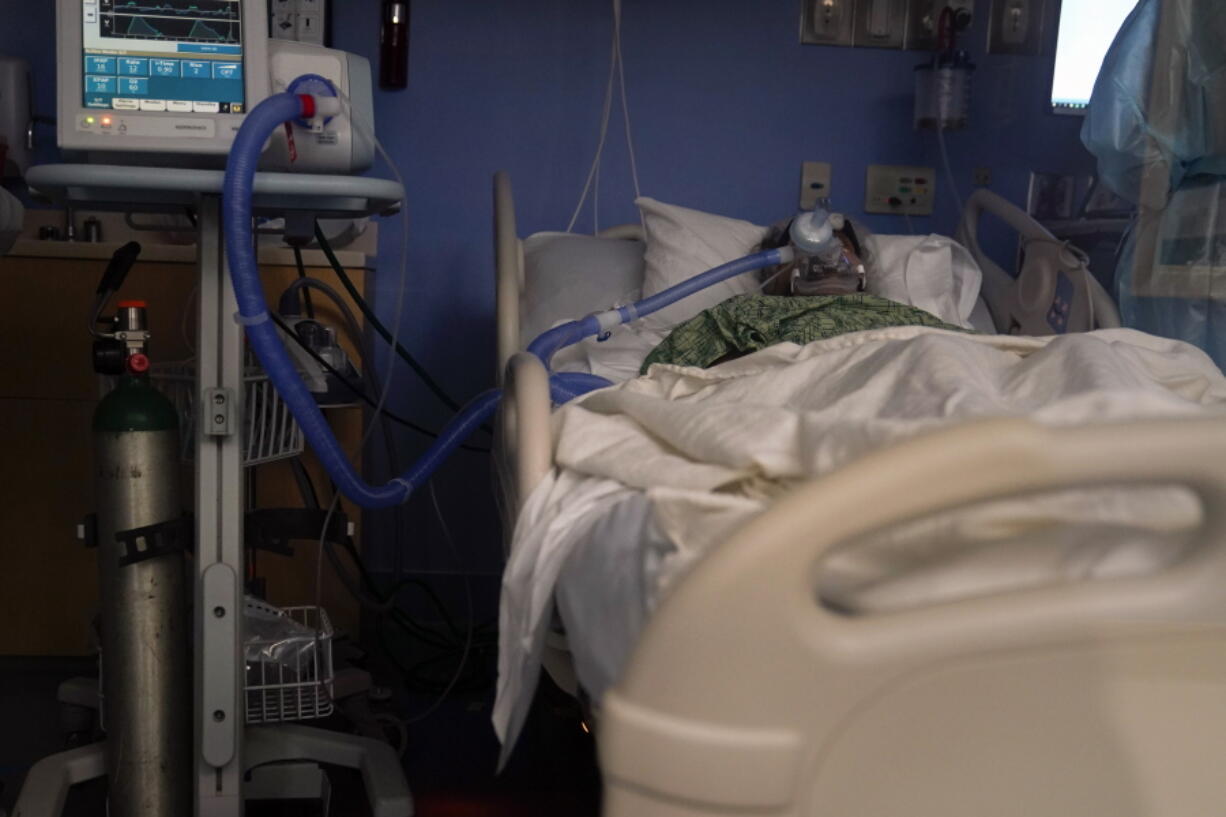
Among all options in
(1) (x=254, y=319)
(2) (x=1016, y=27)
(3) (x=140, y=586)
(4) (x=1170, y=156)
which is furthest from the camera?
(2) (x=1016, y=27)

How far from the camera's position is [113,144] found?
1336 mm

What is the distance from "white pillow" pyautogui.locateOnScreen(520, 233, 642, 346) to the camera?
197 centimetres

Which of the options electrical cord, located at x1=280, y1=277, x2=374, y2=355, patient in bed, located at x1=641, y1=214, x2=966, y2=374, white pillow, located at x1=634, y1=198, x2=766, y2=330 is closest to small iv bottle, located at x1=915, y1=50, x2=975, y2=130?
white pillow, located at x1=634, y1=198, x2=766, y2=330

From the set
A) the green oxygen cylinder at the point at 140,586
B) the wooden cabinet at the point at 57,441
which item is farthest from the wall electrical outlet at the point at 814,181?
the green oxygen cylinder at the point at 140,586

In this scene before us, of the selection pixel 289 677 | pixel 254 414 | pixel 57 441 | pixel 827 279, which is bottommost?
pixel 289 677

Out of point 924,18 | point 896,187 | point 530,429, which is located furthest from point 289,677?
point 924,18

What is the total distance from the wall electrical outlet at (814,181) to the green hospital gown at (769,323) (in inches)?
34.6

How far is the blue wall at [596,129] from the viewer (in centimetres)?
237

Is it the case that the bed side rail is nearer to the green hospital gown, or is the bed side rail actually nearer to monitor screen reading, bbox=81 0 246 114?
the green hospital gown

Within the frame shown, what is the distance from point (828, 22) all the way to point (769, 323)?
3.78 ft

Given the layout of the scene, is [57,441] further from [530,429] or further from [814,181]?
[814,181]

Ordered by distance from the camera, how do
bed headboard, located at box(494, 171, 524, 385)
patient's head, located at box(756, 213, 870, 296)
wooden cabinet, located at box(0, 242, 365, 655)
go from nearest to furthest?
1. bed headboard, located at box(494, 171, 524, 385)
2. patient's head, located at box(756, 213, 870, 296)
3. wooden cabinet, located at box(0, 242, 365, 655)

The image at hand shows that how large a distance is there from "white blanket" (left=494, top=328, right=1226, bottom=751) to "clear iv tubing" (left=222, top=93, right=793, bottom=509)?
9.0 inches

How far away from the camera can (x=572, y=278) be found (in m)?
2.03
